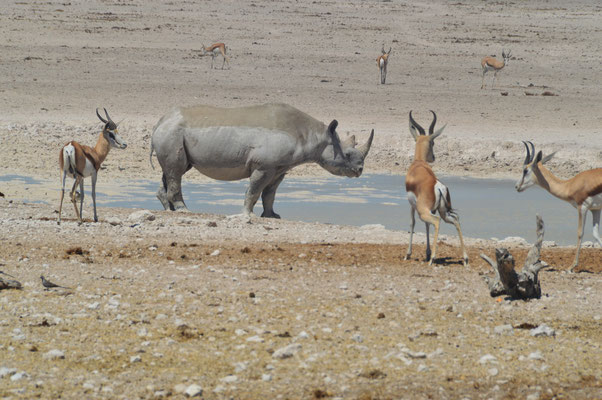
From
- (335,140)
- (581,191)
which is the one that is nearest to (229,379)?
(581,191)

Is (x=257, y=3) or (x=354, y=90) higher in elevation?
(x=257, y=3)

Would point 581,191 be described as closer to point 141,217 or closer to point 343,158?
point 141,217

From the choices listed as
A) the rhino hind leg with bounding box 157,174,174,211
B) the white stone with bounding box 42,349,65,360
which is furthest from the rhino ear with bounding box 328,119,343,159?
the white stone with bounding box 42,349,65,360

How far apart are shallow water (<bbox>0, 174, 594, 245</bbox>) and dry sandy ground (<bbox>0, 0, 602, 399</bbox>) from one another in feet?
3.78

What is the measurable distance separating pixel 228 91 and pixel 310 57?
7.82 m

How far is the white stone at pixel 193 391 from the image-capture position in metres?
5.86

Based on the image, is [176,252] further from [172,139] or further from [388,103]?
[388,103]

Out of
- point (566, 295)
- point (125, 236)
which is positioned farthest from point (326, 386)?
point (125, 236)

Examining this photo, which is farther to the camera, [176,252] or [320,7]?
[320,7]

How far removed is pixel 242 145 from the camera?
49.2ft

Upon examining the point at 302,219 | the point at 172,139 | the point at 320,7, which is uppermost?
the point at 320,7

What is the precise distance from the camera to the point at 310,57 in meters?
36.3

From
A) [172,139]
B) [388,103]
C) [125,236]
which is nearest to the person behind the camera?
[125,236]

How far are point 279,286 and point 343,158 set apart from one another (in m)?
7.35
